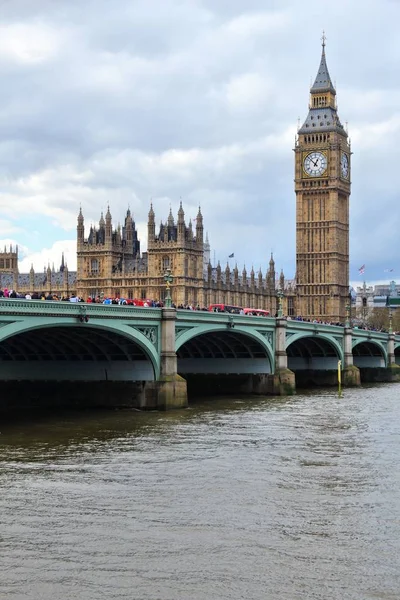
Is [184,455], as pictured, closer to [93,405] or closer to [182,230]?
[93,405]

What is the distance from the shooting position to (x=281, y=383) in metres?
69.1

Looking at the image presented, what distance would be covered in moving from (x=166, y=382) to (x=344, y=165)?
112 metres

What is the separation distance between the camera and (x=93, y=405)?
56594 millimetres

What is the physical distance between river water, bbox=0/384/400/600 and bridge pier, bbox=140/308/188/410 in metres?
7.62

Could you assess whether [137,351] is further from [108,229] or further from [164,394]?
[108,229]

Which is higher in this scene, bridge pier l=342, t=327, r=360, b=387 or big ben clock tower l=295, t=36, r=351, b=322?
big ben clock tower l=295, t=36, r=351, b=322

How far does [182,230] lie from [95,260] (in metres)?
12.2

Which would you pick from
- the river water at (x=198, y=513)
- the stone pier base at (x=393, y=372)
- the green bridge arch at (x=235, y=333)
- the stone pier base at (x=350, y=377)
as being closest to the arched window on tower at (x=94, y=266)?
the stone pier base at (x=393, y=372)

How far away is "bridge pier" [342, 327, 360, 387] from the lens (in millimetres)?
85000

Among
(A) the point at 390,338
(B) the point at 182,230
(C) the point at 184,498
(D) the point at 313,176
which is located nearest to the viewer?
(C) the point at 184,498

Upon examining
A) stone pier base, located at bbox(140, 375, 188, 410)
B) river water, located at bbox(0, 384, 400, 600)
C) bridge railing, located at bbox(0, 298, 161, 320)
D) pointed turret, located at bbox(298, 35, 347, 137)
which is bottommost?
river water, located at bbox(0, 384, 400, 600)

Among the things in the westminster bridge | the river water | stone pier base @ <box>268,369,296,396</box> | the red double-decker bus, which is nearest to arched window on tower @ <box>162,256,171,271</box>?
the red double-decker bus

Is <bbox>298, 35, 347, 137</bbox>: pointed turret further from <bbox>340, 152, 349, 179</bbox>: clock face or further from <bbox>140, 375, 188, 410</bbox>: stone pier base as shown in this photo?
<bbox>140, 375, 188, 410</bbox>: stone pier base

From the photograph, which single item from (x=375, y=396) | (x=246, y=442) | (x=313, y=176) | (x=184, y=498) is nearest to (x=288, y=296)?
(x=313, y=176)
